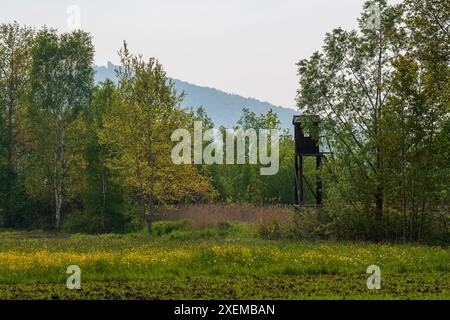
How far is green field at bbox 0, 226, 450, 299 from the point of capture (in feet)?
56.0

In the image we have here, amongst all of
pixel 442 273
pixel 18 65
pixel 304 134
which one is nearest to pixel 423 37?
pixel 304 134

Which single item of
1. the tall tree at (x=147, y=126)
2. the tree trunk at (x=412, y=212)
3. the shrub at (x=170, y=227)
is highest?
the tall tree at (x=147, y=126)

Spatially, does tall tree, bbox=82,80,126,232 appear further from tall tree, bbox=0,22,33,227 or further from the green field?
the green field

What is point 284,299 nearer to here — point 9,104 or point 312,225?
point 312,225

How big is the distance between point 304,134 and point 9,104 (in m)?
28.7

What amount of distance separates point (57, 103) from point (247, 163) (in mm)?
22983

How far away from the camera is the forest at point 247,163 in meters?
33.1

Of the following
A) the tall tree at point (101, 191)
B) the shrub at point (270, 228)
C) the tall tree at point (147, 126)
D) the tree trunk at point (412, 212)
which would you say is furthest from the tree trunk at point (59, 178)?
the tree trunk at point (412, 212)

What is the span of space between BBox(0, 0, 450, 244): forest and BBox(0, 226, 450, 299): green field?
789 centimetres

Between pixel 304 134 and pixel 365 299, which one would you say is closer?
pixel 365 299

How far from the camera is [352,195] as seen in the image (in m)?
36.3

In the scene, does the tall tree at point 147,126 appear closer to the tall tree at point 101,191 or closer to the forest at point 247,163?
the forest at point 247,163

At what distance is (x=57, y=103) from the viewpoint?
5550 centimetres

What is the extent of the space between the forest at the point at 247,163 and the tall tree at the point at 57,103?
0.10 metres
